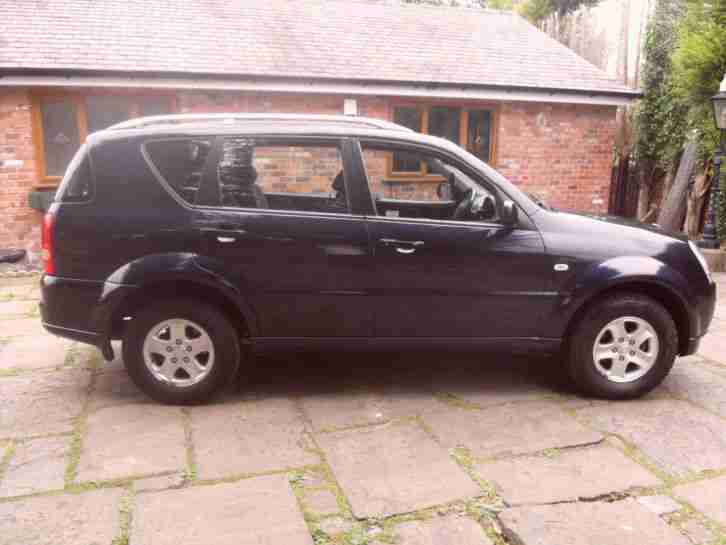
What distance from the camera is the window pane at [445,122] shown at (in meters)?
11.0

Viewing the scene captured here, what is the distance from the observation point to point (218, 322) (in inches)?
151

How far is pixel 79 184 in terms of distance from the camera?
150 inches

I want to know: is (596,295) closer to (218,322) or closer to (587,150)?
(218,322)

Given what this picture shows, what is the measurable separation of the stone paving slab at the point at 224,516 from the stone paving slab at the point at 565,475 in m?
1.01

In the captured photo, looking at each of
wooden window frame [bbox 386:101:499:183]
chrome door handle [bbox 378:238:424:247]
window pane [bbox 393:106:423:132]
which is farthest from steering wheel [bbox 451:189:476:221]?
window pane [bbox 393:106:423:132]

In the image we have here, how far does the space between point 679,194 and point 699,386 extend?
7623 mm

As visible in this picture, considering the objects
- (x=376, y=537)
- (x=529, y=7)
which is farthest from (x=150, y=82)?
(x=529, y=7)

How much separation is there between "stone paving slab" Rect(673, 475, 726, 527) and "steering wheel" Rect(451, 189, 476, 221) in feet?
6.35

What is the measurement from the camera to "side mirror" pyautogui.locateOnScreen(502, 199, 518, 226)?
3824 mm

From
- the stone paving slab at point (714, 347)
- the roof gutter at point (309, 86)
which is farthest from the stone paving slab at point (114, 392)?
the roof gutter at point (309, 86)

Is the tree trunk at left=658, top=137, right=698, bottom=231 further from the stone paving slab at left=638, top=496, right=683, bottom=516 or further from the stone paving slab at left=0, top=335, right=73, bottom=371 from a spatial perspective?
the stone paving slab at left=0, top=335, right=73, bottom=371

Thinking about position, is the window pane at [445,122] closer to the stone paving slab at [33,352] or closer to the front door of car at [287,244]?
the front door of car at [287,244]

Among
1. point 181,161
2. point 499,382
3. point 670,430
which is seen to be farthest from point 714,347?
point 181,161

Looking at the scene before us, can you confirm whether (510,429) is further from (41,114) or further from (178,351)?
(41,114)
